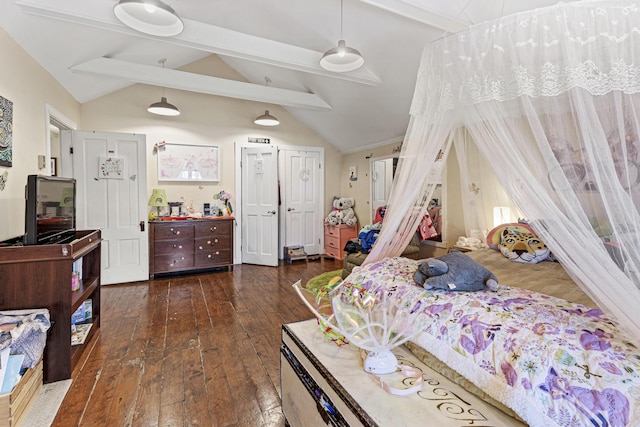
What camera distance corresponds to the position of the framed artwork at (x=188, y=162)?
4836 mm

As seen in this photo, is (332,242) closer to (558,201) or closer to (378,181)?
(378,181)

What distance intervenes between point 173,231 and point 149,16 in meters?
2.90

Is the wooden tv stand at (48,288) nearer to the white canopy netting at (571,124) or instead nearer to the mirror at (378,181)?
the white canopy netting at (571,124)

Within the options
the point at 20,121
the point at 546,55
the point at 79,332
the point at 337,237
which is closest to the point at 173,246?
the point at 79,332

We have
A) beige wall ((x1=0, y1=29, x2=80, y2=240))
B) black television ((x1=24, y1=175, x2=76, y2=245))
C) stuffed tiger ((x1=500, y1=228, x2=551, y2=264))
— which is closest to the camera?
black television ((x1=24, y1=175, x2=76, y2=245))

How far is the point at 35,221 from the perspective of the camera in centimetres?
193

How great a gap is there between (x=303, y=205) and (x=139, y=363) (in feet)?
12.9

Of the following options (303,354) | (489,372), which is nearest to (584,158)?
(489,372)

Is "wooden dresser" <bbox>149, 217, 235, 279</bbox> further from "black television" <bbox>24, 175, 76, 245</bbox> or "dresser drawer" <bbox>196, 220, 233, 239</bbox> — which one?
"black television" <bbox>24, 175, 76, 245</bbox>

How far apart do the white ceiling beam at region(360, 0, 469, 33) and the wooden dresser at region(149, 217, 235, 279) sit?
353 cm

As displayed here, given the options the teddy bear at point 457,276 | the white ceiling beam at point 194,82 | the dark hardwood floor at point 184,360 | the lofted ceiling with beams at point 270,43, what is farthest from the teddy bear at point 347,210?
the teddy bear at point 457,276

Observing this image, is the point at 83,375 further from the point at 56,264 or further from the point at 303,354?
the point at 303,354

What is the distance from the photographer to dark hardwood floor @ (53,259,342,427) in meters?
1.76

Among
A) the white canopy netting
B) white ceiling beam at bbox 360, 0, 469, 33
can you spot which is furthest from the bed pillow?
white ceiling beam at bbox 360, 0, 469, 33
